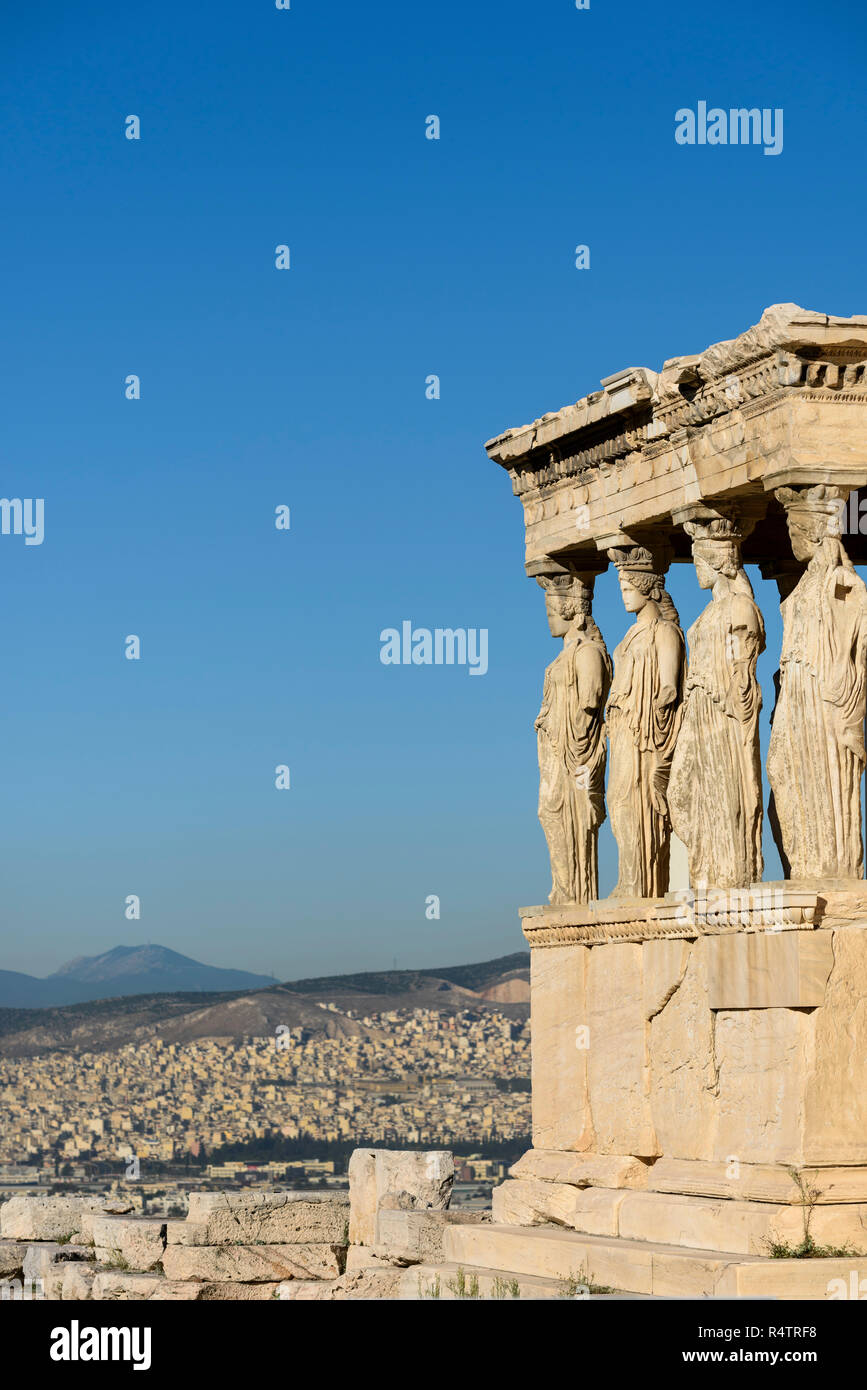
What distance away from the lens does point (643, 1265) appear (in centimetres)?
Result: 1271

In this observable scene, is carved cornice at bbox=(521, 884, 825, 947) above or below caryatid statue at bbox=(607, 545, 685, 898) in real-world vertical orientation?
below

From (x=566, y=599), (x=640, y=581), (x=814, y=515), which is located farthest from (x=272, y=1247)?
(x=814, y=515)

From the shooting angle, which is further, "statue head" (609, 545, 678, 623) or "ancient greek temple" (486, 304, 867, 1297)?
"statue head" (609, 545, 678, 623)

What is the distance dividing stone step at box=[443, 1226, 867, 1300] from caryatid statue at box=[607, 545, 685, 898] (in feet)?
7.51

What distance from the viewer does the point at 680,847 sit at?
16.2m

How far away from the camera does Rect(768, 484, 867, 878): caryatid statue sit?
1287 cm

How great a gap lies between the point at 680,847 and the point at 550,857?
91 centimetres

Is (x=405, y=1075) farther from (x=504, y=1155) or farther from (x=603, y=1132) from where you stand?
(x=603, y=1132)

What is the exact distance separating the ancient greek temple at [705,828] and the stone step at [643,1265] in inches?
0.8

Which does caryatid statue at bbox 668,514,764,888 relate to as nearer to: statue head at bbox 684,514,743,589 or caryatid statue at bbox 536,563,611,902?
statue head at bbox 684,514,743,589

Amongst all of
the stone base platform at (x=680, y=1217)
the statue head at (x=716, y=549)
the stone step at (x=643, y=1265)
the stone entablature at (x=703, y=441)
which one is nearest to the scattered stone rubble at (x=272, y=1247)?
the stone base platform at (x=680, y=1217)

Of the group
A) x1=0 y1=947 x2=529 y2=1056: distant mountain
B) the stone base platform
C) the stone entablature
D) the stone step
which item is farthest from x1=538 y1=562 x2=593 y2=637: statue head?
x1=0 y1=947 x2=529 y2=1056: distant mountain

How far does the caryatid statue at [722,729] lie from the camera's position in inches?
538
